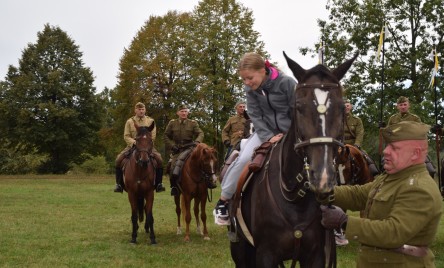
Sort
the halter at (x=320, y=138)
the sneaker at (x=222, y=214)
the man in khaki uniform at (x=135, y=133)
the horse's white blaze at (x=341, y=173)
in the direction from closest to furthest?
1. the halter at (x=320, y=138)
2. the sneaker at (x=222, y=214)
3. the horse's white blaze at (x=341, y=173)
4. the man in khaki uniform at (x=135, y=133)

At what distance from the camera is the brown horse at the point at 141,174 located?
38.7 ft

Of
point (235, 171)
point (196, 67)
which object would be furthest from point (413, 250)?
point (196, 67)

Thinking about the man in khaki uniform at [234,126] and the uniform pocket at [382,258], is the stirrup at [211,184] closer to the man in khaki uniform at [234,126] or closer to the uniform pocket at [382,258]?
the man in khaki uniform at [234,126]

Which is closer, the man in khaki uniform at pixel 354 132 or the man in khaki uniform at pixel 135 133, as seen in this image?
the man in khaki uniform at pixel 354 132

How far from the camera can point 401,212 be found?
351 cm

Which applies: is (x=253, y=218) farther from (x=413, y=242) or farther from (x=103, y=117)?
(x=103, y=117)

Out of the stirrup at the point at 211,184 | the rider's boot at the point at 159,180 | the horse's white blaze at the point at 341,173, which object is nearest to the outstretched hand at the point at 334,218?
the horse's white blaze at the point at 341,173

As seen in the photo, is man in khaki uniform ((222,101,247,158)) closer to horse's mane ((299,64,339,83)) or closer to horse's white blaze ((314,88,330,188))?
horse's mane ((299,64,339,83))

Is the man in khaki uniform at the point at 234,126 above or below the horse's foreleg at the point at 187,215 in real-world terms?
above

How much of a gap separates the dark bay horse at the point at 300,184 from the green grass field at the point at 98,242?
15.8 ft

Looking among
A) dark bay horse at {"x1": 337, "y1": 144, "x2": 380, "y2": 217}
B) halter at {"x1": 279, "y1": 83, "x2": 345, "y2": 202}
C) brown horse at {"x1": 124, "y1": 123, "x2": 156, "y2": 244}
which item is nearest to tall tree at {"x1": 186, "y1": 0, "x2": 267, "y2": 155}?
brown horse at {"x1": 124, "y1": 123, "x2": 156, "y2": 244}

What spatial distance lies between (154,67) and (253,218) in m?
37.7

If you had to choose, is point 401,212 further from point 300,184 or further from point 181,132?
point 181,132

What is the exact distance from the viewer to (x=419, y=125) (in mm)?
3707
